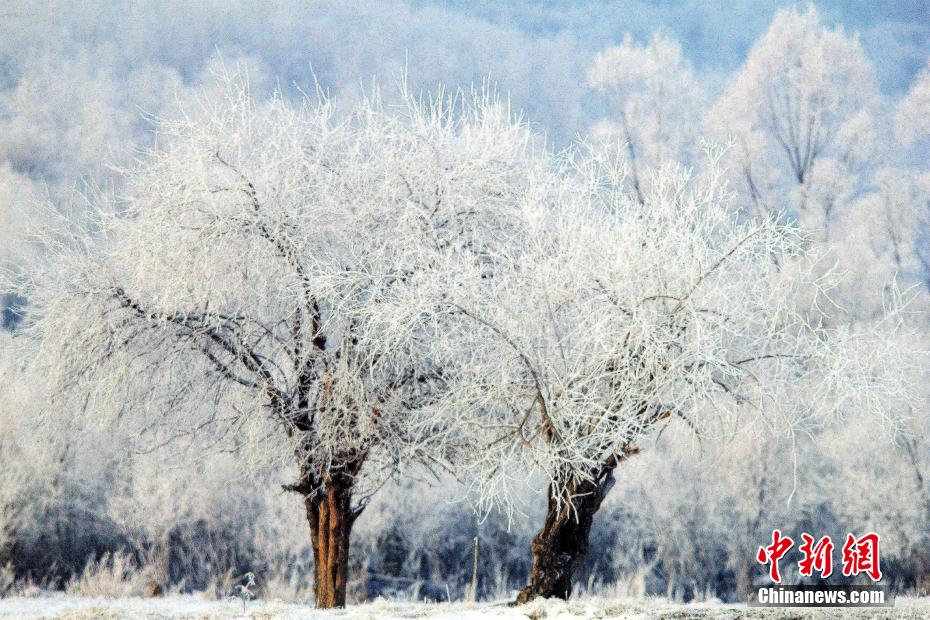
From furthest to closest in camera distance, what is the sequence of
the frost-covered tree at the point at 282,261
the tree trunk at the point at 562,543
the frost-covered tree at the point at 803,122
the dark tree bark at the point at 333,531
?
the frost-covered tree at the point at 803,122 → the dark tree bark at the point at 333,531 → the frost-covered tree at the point at 282,261 → the tree trunk at the point at 562,543

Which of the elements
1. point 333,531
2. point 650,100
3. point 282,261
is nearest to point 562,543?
point 333,531

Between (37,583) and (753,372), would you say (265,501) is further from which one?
(753,372)

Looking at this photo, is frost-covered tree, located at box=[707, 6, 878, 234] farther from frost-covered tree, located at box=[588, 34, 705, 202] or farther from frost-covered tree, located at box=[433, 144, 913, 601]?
frost-covered tree, located at box=[433, 144, 913, 601]

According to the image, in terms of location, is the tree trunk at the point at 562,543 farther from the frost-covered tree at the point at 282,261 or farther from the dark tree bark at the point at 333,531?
the dark tree bark at the point at 333,531

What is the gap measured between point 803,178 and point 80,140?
26.9m

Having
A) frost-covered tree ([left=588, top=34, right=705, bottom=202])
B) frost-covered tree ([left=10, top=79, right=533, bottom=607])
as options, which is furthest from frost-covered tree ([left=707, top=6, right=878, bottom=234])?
frost-covered tree ([left=10, top=79, right=533, bottom=607])

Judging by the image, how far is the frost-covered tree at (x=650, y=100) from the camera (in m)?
24.8

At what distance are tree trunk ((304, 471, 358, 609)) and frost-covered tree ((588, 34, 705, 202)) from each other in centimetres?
1716

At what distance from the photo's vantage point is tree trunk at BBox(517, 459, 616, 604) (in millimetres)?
8234

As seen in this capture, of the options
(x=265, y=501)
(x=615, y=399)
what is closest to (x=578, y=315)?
(x=615, y=399)

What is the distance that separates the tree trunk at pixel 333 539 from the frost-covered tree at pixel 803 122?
59.6ft

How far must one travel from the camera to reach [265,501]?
2242 centimetres

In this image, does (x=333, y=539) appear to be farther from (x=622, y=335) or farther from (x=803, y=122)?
(x=803, y=122)

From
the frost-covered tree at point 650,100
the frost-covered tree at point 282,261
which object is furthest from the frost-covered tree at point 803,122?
the frost-covered tree at point 282,261
